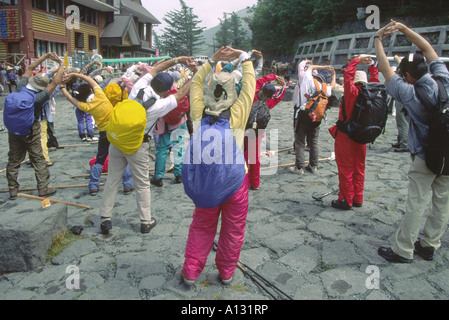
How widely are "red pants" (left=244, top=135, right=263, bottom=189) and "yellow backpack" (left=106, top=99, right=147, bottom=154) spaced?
2.20m

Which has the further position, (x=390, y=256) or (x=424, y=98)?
(x=390, y=256)

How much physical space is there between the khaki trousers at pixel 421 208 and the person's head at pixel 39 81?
5574 mm

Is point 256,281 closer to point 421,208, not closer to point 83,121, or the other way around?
point 421,208

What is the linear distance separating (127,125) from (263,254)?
2.28 metres

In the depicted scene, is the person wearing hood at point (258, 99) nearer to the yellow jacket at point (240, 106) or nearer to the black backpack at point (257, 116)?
the black backpack at point (257, 116)

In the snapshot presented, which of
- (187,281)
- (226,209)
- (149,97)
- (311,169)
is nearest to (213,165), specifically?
(226,209)

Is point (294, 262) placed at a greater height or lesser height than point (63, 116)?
lesser

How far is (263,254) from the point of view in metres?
3.87

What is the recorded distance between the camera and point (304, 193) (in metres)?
5.82

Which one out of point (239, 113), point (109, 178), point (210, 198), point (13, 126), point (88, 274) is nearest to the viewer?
point (210, 198)

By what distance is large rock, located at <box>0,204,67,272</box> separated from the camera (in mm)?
Answer: 3398
